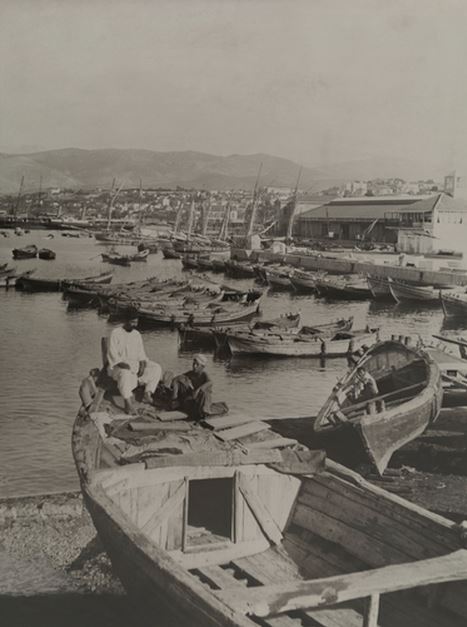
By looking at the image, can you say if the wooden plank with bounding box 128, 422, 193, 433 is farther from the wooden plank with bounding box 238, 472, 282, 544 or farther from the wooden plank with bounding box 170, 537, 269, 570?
the wooden plank with bounding box 170, 537, 269, 570

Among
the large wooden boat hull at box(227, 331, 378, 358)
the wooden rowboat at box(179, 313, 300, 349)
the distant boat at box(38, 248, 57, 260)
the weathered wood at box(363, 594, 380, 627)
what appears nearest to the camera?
the weathered wood at box(363, 594, 380, 627)

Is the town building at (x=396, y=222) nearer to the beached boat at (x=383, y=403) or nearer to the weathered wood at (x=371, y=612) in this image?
the beached boat at (x=383, y=403)

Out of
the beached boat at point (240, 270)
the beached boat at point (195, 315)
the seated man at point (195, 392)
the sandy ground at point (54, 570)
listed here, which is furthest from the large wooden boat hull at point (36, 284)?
the seated man at point (195, 392)

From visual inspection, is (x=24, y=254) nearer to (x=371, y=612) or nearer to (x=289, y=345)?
(x=289, y=345)

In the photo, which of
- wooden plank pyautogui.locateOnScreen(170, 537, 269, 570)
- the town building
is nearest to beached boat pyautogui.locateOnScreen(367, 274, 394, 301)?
the town building

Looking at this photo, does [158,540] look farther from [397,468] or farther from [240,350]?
[240,350]

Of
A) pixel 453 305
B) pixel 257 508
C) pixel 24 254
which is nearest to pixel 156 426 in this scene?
pixel 257 508
